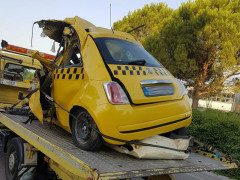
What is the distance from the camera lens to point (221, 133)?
6273 mm

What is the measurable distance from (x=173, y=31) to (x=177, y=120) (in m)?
13.2

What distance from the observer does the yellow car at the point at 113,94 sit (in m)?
2.62

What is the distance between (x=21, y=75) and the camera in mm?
8031

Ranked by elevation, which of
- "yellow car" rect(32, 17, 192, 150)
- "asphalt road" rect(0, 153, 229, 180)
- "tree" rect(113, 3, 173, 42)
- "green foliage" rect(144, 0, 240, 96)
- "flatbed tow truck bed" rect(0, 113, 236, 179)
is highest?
"tree" rect(113, 3, 173, 42)

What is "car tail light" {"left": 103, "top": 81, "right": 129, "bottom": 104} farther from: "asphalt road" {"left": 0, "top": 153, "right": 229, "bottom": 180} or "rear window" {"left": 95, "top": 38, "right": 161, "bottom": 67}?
"asphalt road" {"left": 0, "top": 153, "right": 229, "bottom": 180}

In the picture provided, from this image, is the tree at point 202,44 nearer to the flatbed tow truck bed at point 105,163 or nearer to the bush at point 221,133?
the bush at point 221,133

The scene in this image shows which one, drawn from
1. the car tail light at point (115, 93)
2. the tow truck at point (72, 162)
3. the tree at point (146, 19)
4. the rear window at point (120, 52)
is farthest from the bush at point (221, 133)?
Result: the tree at point (146, 19)

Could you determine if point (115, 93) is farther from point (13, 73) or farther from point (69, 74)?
point (13, 73)

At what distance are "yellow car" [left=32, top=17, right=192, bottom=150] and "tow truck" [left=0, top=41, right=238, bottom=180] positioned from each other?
0.25 meters

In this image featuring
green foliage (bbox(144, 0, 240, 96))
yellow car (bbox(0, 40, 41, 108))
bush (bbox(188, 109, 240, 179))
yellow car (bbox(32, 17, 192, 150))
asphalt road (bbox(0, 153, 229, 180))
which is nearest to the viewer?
yellow car (bbox(32, 17, 192, 150))

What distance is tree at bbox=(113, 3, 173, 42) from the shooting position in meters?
19.9

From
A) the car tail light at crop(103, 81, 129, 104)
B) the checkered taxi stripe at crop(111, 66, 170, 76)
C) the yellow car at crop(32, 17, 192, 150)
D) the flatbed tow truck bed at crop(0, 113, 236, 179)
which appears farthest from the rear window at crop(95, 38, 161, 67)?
the flatbed tow truck bed at crop(0, 113, 236, 179)

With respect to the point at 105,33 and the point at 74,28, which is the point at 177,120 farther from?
the point at 74,28

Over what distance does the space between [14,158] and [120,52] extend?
2416mm
